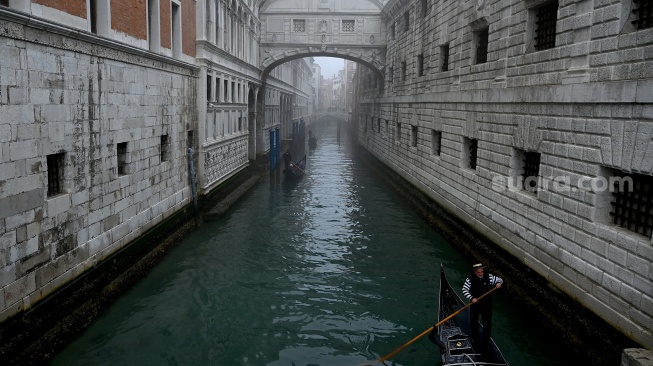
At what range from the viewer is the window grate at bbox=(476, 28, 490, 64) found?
11438 millimetres

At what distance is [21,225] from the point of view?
19.7 ft

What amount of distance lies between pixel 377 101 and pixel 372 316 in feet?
65.3

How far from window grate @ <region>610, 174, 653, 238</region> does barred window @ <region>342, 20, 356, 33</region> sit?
1990cm

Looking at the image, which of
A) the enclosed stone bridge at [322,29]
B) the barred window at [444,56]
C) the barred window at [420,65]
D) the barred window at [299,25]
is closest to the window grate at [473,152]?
the barred window at [444,56]

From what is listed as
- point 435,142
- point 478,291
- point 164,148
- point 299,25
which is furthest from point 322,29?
point 478,291

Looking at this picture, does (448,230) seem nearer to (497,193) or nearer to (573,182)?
(497,193)

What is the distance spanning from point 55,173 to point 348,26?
65.6 feet

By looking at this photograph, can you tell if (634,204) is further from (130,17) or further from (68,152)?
(130,17)

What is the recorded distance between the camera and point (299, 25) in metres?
24.5

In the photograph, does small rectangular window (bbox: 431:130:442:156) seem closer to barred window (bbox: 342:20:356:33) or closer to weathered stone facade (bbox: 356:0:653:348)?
weathered stone facade (bbox: 356:0:653:348)

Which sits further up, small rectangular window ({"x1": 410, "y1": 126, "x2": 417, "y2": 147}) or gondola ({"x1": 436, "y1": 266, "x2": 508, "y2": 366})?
Answer: small rectangular window ({"x1": 410, "y1": 126, "x2": 417, "y2": 147})

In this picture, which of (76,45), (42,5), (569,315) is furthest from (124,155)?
(569,315)

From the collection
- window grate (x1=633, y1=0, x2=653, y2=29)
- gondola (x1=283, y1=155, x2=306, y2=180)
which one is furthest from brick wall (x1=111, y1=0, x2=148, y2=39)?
gondola (x1=283, y1=155, x2=306, y2=180)

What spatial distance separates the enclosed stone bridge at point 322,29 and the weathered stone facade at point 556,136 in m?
10.5
